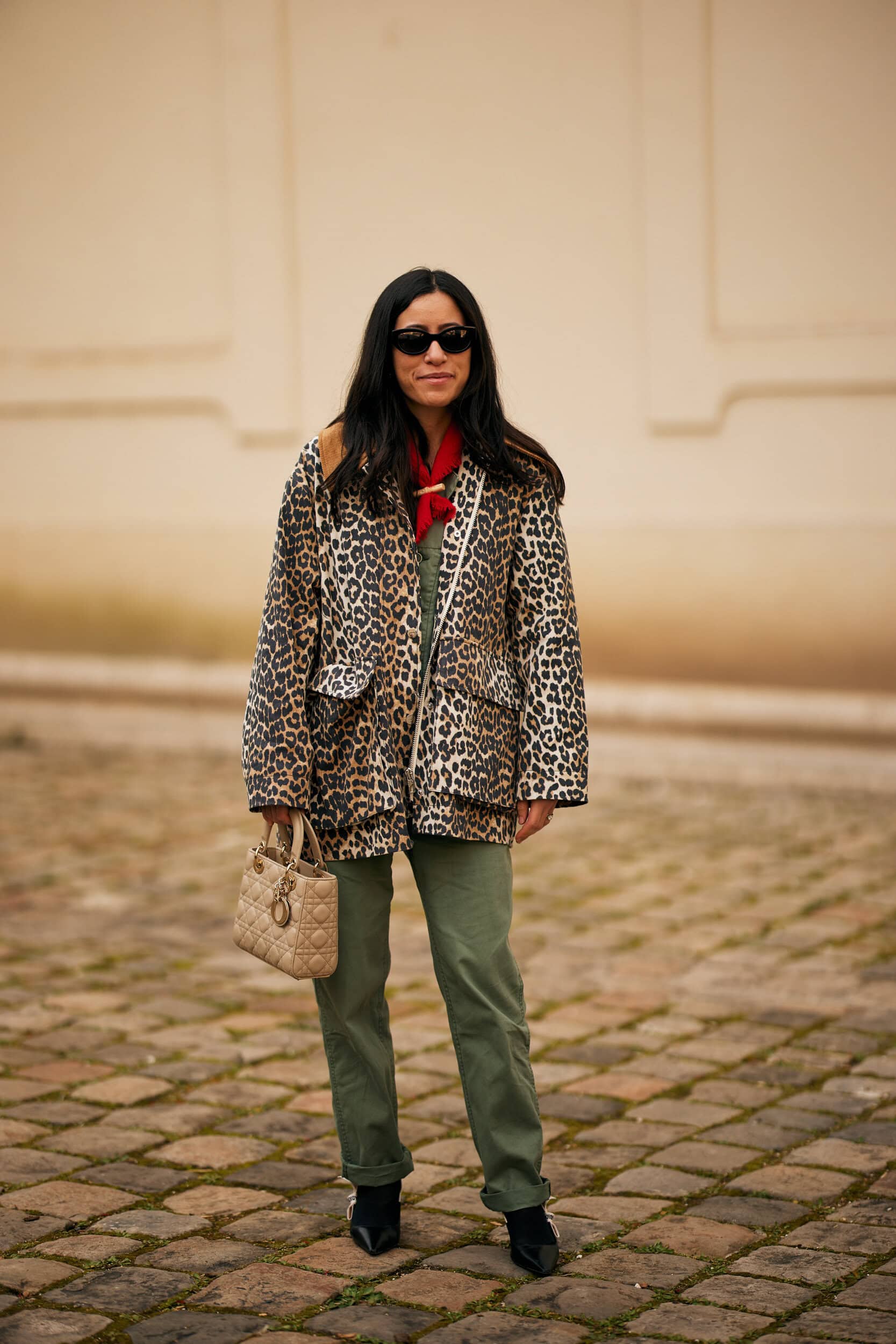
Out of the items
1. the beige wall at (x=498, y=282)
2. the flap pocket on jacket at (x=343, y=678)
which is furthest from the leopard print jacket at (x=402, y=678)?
the beige wall at (x=498, y=282)

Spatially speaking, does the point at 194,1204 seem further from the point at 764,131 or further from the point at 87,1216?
the point at 764,131

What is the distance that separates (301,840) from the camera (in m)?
3.23

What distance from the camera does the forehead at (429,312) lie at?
129 inches

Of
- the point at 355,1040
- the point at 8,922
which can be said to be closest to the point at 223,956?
the point at 8,922

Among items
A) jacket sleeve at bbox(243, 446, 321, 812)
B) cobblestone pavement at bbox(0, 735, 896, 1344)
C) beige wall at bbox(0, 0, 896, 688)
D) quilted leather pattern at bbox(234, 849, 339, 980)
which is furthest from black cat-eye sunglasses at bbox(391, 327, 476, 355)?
beige wall at bbox(0, 0, 896, 688)

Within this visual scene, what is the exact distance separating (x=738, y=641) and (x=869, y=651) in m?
0.63

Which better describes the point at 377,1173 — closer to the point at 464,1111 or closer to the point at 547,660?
the point at 464,1111

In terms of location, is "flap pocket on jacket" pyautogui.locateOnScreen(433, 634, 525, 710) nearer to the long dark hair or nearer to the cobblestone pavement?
the long dark hair

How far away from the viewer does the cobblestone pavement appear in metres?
3.15

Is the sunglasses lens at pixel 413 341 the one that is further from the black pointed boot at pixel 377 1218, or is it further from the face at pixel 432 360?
the black pointed boot at pixel 377 1218

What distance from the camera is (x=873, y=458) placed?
7793 mm

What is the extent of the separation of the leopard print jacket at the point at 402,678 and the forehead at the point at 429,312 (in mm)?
267

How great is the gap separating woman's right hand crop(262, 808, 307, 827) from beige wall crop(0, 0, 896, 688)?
513cm

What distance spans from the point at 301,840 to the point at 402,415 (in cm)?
86
